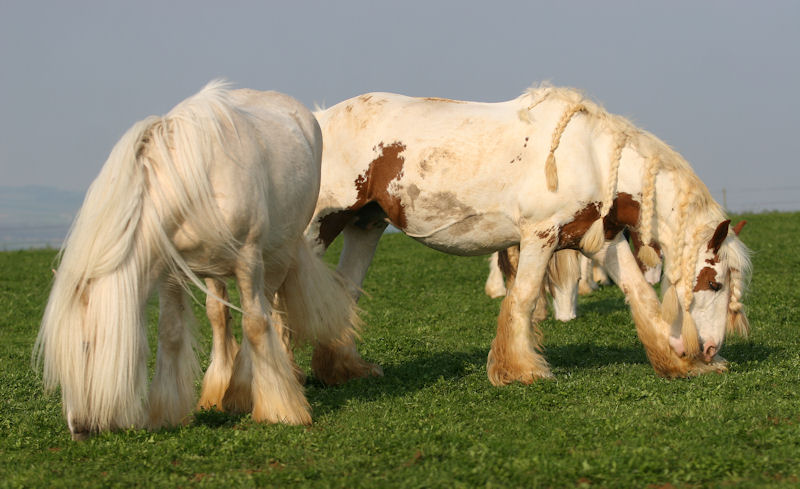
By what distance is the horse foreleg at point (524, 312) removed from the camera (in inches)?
279

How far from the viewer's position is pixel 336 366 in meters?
7.50

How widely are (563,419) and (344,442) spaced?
4.79ft

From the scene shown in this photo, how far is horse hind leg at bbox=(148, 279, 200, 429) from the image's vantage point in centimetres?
568

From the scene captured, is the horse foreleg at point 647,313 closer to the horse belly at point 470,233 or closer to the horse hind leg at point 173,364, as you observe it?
the horse belly at point 470,233

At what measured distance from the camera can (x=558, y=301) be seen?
11.4 m

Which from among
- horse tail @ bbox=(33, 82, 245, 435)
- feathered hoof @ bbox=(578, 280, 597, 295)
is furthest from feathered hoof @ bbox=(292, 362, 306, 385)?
feathered hoof @ bbox=(578, 280, 597, 295)

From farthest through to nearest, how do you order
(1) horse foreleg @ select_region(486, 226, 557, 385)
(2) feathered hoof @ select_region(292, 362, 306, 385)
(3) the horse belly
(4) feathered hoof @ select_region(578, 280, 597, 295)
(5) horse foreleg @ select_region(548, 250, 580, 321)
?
(4) feathered hoof @ select_region(578, 280, 597, 295)
(5) horse foreleg @ select_region(548, 250, 580, 321)
(3) the horse belly
(2) feathered hoof @ select_region(292, 362, 306, 385)
(1) horse foreleg @ select_region(486, 226, 557, 385)

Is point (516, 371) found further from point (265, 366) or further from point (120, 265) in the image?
point (120, 265)

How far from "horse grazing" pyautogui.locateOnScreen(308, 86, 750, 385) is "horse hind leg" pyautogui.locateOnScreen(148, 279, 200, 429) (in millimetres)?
1818

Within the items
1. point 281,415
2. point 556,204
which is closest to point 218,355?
point 281,415

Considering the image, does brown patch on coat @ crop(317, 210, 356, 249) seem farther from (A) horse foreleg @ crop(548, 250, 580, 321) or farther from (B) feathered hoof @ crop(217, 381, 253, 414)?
(B) feathered hoof @ crop(217, 381, 253, 414)

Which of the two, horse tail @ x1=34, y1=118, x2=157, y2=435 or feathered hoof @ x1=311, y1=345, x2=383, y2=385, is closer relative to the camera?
horse tail @ x1=34, y1=118, x2=157, y2=435

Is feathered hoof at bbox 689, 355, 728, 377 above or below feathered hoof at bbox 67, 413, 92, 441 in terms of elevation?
below

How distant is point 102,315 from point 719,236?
4.88 m
